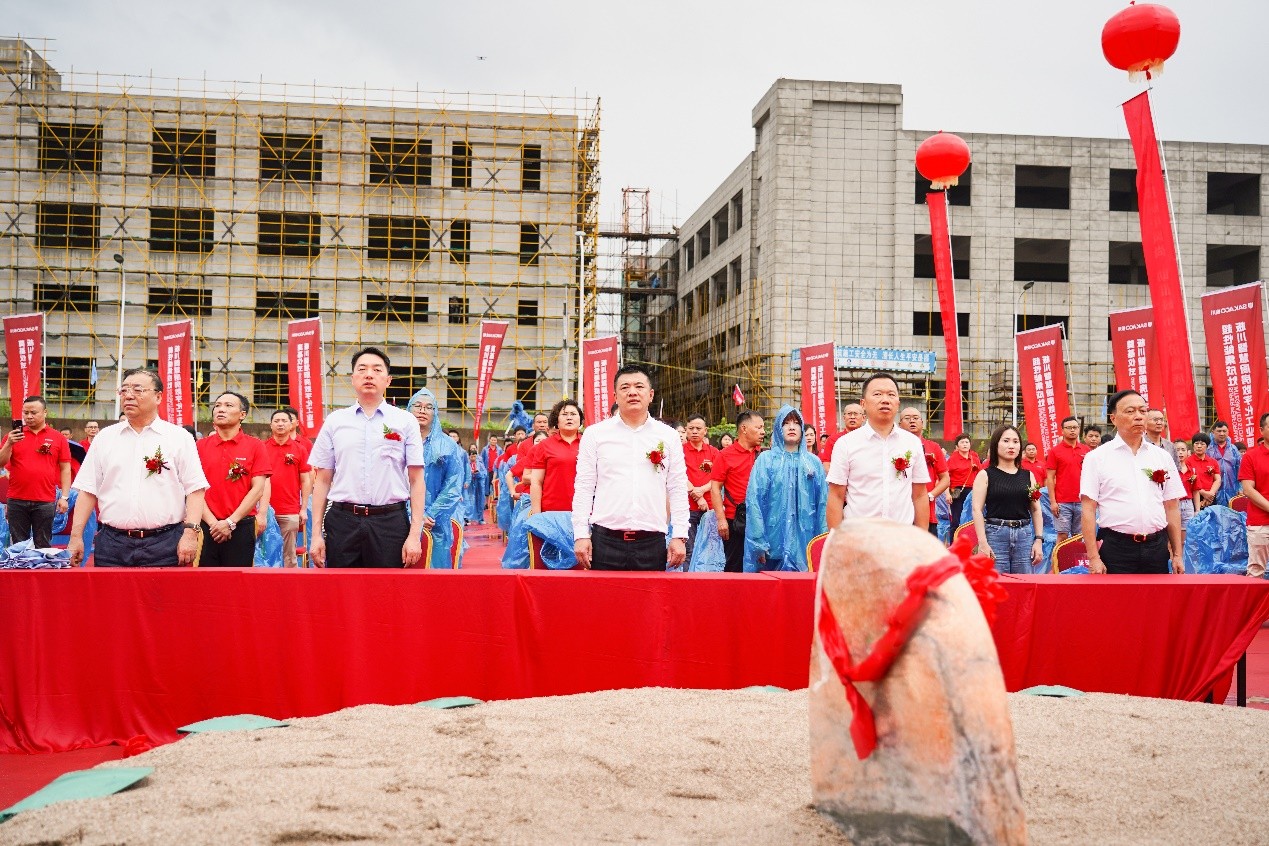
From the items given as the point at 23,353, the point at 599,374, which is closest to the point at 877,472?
the point at 599,374

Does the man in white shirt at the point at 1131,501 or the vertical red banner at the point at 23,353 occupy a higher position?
the vertical red banner at the point at 23,353

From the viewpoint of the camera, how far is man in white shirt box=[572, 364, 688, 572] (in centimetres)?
549

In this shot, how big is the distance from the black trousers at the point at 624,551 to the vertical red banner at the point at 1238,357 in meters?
10.2

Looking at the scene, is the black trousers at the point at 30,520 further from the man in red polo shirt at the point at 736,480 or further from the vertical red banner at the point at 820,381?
the vertical red banner at the point at 820,381

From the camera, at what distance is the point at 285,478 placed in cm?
910

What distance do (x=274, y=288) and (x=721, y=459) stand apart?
82.2 ft

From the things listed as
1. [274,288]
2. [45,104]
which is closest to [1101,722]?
[274,288]

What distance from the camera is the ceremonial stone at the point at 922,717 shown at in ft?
7.95

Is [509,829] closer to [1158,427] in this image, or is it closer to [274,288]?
[1158,427]

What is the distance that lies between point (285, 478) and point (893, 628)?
300 inches

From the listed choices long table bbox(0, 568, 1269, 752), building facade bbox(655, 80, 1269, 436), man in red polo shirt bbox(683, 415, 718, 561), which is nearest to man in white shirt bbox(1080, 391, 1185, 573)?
long table bbox(0, 568, 1269, 752)

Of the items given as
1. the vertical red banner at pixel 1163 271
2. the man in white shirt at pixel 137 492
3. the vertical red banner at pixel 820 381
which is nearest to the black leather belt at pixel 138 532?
the man in white shirt at pixel 137 492

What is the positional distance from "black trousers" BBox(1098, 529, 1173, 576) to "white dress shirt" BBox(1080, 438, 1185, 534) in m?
0.06

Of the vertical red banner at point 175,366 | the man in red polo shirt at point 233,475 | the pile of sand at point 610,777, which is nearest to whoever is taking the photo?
the pile of sand at point 610,777
